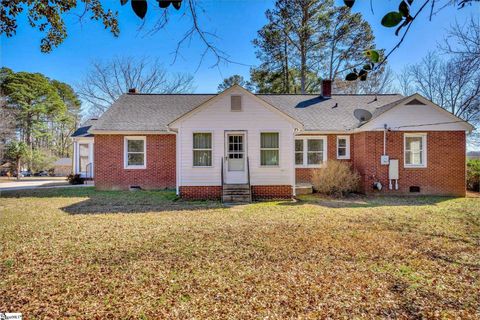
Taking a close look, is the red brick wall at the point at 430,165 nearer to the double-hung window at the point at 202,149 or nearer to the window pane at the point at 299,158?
the window pane at the point at 299,158

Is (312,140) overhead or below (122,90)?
below

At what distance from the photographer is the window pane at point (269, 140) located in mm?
12031

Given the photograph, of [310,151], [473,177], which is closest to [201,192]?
[310,151]

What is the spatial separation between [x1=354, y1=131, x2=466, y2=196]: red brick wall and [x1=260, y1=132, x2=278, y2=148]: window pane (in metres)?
4.65

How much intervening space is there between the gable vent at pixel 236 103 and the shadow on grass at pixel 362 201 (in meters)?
4.45

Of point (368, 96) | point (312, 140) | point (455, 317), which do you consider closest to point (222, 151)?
point (312, 140)

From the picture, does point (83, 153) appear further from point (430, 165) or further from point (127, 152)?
point (430, 165)

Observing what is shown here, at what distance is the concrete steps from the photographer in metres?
11.2

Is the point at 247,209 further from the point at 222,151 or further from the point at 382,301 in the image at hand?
the point at 382,301

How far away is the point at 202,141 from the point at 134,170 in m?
4.84

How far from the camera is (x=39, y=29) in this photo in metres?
3.70

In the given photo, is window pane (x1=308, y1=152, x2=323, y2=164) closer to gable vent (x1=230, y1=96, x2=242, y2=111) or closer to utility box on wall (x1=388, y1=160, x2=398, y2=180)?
utility box on wall (x1=388, y1=160, x2=398, y2=180)

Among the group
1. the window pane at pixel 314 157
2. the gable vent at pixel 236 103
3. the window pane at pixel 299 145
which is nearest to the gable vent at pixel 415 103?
the window pane at pixel 314 157

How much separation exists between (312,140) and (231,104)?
17.8 ft
